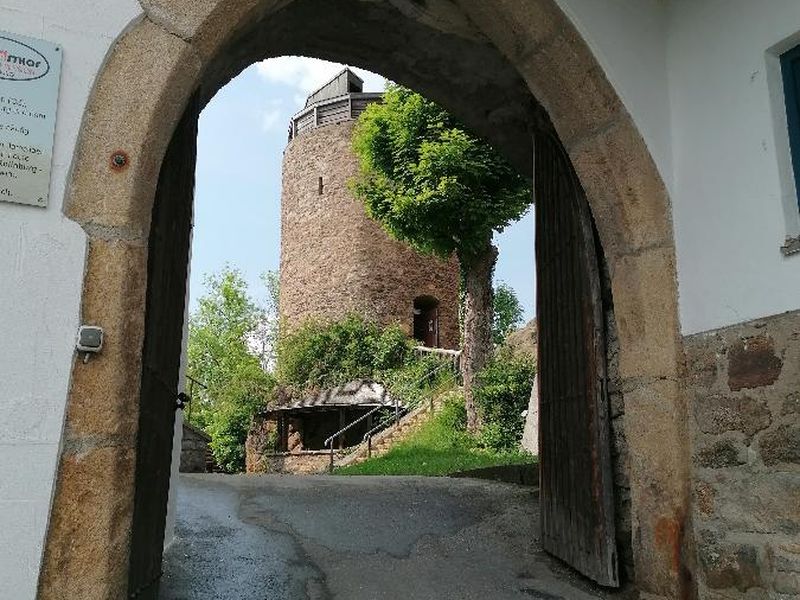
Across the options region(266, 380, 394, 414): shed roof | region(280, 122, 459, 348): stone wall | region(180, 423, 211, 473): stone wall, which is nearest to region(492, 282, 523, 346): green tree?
region(280, 122, 459, 348): stone wall

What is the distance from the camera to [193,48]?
9.07 feet

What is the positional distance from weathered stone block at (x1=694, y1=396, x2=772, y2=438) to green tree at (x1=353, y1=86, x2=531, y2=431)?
996 cm

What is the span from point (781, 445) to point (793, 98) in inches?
60.6

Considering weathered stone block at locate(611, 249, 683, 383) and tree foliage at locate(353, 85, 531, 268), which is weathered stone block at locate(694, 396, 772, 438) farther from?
tree foliage at locate(353, 85, 531, 268)

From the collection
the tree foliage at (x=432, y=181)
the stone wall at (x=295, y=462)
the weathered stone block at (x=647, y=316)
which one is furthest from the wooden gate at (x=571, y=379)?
the stone wall at (x=295, y=462)

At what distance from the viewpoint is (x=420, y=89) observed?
5.28 metres

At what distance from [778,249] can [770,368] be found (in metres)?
0.52

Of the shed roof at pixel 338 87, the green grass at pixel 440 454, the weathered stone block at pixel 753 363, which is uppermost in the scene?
the shed roof at pixel 338 87

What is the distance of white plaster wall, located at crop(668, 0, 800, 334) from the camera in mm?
3227

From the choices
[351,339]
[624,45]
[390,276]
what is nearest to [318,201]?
[390,276]

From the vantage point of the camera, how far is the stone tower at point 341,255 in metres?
22.7

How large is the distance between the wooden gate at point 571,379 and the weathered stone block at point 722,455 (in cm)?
54

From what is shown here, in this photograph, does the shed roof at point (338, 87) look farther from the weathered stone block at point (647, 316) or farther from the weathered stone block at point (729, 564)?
the weathered stone block at point (729, 564)

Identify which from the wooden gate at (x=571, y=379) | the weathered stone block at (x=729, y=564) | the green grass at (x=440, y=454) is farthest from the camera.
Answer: the green grass at (x=440, y=454)
